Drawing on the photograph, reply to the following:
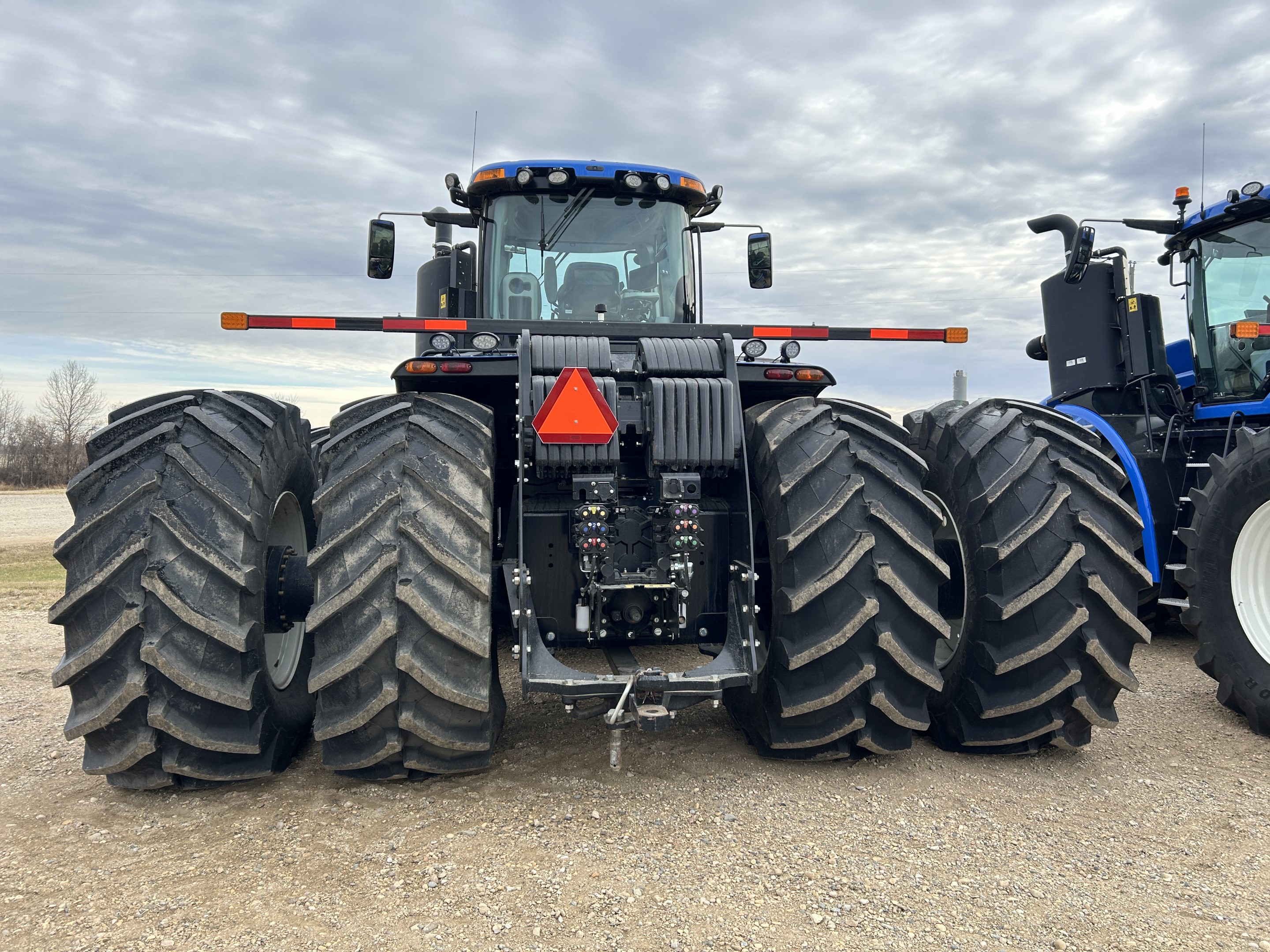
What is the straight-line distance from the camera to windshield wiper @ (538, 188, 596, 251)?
17.4ft

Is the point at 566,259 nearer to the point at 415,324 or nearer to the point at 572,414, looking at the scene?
the point at 415,324

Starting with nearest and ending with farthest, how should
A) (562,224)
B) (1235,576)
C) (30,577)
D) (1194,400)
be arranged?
(1235,576) < (562,224) < (1194,400) < (30,577)

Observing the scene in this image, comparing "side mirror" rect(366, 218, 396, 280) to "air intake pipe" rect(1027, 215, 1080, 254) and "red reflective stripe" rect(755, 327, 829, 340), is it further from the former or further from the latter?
"air intake pipe" rect(1027, 215, 1080, 254)

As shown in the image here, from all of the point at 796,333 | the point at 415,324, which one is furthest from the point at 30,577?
the point at 796,333

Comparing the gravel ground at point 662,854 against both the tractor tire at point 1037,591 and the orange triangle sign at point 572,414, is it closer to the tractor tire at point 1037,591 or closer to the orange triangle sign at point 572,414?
the tractor tire at point 1037,591

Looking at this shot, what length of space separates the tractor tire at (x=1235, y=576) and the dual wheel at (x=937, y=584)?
1266mm

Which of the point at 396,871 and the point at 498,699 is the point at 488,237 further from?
the point at 396,871

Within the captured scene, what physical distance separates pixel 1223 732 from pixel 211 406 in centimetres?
547

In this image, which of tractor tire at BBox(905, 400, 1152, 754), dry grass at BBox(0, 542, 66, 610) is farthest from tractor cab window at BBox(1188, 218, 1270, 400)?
dry grass at BBox(0, 542, 66, 610)

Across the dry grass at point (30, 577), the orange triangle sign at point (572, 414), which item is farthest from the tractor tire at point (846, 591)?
the dry grass at point (30, 577)

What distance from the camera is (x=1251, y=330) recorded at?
6.38m

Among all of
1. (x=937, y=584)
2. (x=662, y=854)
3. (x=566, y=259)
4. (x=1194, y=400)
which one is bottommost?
(x=662, y=854)

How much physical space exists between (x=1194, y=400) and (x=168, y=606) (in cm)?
719

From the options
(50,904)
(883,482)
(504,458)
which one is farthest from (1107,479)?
(50,904)
